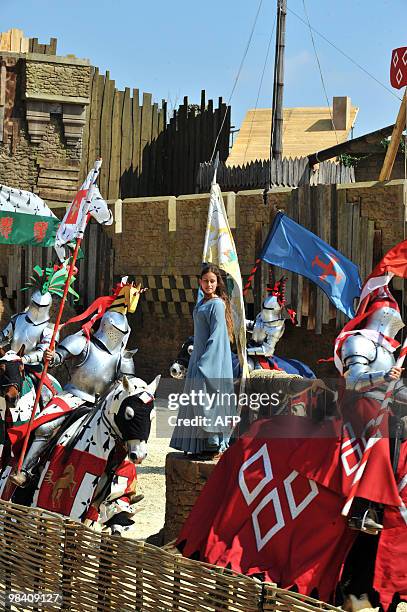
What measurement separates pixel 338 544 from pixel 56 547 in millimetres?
1475

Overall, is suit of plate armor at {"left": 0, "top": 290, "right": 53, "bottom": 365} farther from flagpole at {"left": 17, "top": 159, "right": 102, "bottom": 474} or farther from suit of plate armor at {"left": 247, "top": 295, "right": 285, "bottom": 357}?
flagpole at {"left": 17, "top": 159, "right": 102, "bottom": 474}

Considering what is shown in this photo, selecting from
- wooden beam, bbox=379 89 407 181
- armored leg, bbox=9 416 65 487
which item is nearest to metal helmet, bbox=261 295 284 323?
wooden beam, bbox=379 89 407 181

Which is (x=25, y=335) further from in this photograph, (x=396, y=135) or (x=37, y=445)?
(x=396, y=135)

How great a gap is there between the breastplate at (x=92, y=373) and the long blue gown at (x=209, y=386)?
1.71 ft

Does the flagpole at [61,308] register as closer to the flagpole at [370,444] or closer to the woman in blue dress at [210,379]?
the woman in blue dress at [210,379]

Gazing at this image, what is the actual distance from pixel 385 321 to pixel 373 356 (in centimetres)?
21

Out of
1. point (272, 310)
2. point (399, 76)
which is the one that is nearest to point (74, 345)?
point (272, 310)

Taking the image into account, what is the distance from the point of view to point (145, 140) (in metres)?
25.2

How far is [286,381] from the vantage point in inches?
306

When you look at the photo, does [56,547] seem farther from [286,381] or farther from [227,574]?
[286,381]

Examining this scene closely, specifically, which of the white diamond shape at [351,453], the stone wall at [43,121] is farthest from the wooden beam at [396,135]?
the stone wall at [43,121]

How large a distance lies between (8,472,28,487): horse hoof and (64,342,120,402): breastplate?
0.75 m

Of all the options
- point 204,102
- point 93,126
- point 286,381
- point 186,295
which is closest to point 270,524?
point 286,381

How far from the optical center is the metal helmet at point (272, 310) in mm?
11578
